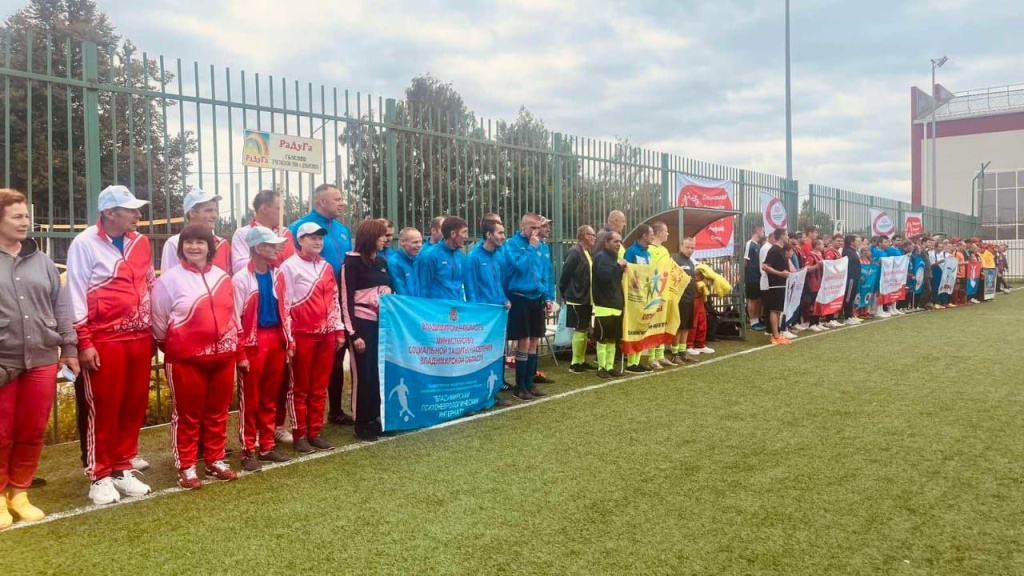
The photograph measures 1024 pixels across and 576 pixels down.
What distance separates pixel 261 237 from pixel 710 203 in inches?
415

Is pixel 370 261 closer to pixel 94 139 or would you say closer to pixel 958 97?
pixel 94 139

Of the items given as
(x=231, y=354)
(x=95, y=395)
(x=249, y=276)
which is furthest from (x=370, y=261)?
(x=95, y=395)

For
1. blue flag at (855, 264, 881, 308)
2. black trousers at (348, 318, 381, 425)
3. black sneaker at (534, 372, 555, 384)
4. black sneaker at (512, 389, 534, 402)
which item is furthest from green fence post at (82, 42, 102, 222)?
blue flag at (855, 264, 881, 308)

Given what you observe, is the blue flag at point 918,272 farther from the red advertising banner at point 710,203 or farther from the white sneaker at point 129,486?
the white sneaker at point 129,486

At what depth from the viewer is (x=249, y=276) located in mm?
4738

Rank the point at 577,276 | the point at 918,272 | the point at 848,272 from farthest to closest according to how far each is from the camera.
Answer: the point at 918,272, the point at 848,272, the point at 577,276

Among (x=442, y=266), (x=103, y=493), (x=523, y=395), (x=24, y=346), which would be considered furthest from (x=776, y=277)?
(x=24, y=346)

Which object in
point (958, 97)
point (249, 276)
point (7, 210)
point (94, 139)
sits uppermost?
point (958, 97)

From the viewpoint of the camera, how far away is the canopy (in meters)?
10.0

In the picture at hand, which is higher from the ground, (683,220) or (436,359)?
(683,220)

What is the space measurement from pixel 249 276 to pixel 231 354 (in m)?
0.58

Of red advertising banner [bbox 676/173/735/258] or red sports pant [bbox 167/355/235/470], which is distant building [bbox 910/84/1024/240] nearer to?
red advertising banner [bbox 676/173/735/258]

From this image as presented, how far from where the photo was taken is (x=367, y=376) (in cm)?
564

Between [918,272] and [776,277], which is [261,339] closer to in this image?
[776,277]
